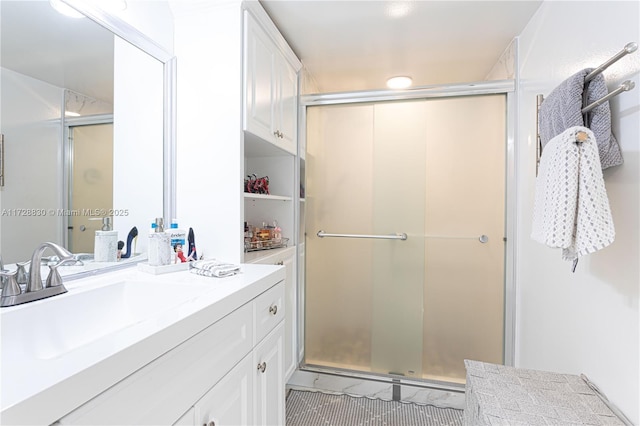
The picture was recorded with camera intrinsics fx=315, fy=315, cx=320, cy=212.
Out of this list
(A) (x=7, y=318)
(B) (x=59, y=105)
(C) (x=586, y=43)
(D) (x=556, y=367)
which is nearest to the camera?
(A) (x=7, y=318)

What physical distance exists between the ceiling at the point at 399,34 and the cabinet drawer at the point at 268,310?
138cm

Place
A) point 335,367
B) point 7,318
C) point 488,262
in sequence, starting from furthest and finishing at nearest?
point 335,367 → point 488,262 → point 7,318

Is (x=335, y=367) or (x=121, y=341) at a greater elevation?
(x=121, y=341)

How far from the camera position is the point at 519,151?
5.95 feet

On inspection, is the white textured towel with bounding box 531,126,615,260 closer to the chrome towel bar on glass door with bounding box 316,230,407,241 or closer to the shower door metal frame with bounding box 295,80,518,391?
the shower door metal frame with bounding box 295,80,518,391

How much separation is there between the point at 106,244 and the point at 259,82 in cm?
97

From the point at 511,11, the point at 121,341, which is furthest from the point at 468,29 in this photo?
the point at 121,341

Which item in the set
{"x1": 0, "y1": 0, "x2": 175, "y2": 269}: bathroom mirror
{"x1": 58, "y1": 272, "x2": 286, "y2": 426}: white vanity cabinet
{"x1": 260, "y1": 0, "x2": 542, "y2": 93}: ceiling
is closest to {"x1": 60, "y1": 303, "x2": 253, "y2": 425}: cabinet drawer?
{"x1": 58, "y1": 272, "x2": 286, "y2": 426}: white vanity cabinet

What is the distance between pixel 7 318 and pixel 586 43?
1.98 m

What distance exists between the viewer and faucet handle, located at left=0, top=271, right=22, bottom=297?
0.79 m

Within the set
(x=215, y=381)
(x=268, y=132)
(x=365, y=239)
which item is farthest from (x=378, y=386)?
(x=268, y=132)

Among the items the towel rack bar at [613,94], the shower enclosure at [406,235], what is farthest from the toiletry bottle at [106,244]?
the towel rack bar at [613,94]

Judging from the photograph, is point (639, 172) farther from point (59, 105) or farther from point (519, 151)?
point (59, 105)

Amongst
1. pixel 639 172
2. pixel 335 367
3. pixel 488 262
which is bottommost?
pixel 335 367
